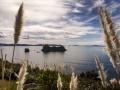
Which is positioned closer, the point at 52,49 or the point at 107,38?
the point at 107,38

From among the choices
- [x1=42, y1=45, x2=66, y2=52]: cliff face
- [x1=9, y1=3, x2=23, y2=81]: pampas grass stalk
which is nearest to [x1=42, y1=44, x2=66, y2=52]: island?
[x1=42, y1=45, x2=66, y2=52]: cliff face

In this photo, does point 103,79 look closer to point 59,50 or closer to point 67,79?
point 67,79

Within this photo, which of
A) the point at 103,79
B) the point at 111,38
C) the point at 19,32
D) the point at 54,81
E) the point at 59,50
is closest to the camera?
the point at 111,38

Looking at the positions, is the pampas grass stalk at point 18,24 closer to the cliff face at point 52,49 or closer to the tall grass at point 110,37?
the tall grass at point 110,37

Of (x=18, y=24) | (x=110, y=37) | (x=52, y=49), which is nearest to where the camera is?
(x=110, y=37)

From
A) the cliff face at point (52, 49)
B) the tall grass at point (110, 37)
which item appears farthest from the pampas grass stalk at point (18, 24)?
the cliff face at point (52, 49)

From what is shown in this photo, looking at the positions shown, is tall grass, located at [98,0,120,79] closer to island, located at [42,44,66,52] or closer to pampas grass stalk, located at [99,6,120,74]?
pampas grass stalk, located at [99,6,120,74]

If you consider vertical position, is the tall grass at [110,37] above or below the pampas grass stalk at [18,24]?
below

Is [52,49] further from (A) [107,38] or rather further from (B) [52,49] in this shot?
(A) [107,38]

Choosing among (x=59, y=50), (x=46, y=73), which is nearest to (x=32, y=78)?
(x=46, y=73)

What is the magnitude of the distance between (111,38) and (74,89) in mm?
962

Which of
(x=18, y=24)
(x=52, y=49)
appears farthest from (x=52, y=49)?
(x=18, y=24)

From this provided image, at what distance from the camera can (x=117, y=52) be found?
265cm

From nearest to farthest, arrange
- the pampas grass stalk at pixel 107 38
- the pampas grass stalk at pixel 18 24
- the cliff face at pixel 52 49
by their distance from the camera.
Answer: the pampas grass stalk at pixel 107 38 < the pampas grass stalk at pixel 18 24 < the cliff face at pixel 52 49
